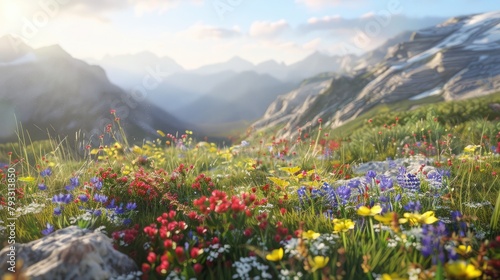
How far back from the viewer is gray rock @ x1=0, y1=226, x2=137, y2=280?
2.58 meters

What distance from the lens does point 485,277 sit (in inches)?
93.4

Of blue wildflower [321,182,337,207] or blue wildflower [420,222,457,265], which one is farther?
blue wildflower [321,182,337,207]

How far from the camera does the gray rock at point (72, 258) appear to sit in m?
2.58

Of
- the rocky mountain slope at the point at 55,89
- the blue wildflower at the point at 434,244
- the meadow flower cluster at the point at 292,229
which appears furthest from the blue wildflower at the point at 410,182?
the rocky mountain slope at the point at 55,89

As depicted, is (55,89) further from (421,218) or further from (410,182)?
(421,218)

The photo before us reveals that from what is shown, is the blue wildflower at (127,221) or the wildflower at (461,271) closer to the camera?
the wildflower at (461,271)

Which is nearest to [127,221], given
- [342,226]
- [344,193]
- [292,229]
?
[292,229]

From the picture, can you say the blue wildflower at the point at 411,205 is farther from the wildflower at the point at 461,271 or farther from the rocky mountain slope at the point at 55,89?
the rocky mountain slope at the point at 55,89

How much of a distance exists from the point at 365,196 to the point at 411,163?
3.45m

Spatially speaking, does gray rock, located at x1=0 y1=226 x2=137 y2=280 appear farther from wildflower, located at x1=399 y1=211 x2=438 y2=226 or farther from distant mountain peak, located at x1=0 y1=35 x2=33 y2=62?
distant mountain peak, located at x1=0 y1=35 x2=33 y2=62

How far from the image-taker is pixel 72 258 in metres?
2.63

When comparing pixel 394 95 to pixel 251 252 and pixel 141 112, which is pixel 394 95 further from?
pixel 251 252

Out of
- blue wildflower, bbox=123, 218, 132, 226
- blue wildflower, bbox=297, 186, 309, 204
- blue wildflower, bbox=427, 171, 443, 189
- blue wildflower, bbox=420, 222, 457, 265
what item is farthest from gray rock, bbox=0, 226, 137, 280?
blue wildflower, bbox=427, 171, 443, 189

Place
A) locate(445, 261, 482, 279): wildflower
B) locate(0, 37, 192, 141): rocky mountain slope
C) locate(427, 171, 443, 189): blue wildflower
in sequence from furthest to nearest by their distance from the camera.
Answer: locate(0, 37, 192, 141): rocky mountain slope < locate(427, 171, 443, 189): blue wildflower < locate(445, 261, 482, 279): wildflower
